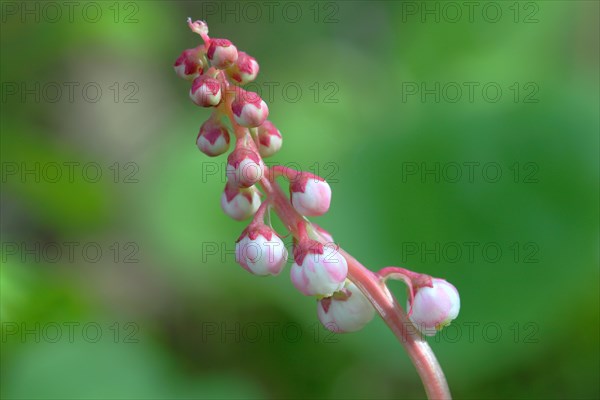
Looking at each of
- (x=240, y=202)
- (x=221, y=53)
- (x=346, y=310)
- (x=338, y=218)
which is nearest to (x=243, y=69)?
(x=221, y=53)

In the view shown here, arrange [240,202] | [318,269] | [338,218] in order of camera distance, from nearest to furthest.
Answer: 1. [318,269]
2. [240,202]
3. [338,218]

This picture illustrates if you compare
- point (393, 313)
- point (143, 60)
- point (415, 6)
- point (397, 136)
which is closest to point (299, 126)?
point (397, 136)

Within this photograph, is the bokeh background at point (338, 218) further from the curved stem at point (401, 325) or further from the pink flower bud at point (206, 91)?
the pink flower bud at point (206, 91)

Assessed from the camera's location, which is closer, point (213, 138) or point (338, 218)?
point (213, 138)

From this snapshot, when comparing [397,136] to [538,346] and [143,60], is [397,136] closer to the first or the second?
[538,346]

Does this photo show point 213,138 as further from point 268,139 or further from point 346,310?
point 346,310

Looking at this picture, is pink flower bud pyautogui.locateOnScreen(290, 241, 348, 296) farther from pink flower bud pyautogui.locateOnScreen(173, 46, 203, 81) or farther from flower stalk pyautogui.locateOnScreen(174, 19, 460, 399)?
pink flower bud pyautogui.locateOnScreen(173, 46, 203, 81)

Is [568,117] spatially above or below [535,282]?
above

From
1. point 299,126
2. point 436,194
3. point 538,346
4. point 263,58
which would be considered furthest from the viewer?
point 263,58
